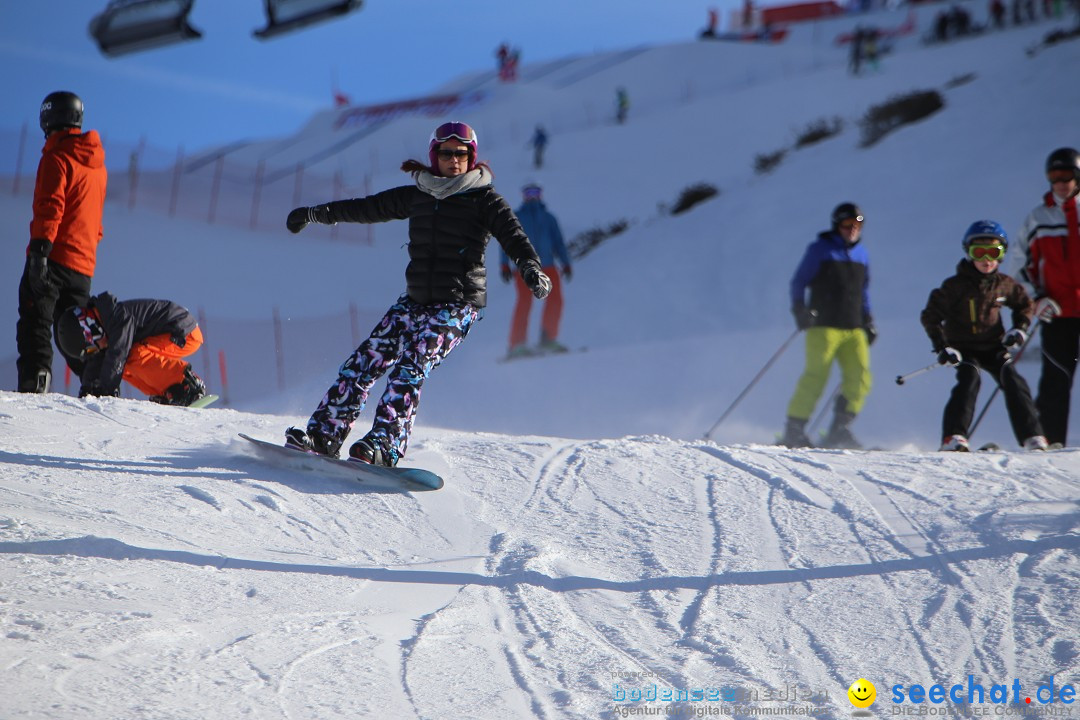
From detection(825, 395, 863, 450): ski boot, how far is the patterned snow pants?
3.91m

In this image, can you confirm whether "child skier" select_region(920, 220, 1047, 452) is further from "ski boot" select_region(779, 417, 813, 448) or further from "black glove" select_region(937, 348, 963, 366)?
"ski boot" select_region(779, 417, 813, 448)

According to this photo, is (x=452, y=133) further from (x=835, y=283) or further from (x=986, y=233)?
(x=835, y=283)

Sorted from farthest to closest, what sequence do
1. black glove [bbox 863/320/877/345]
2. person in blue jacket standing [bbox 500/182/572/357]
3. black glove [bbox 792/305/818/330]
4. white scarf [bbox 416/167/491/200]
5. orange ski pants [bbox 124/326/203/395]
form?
person in blue jacket standing [bbox 500/182/572/357]
black glove [bbox 863/320/877/345]
black glove [bbox 792/305/818/330]
orange ski pants [bbox 124/326/203/395]
white scarf [bbox 416/167/491/200]

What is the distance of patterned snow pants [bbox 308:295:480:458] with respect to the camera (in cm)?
422

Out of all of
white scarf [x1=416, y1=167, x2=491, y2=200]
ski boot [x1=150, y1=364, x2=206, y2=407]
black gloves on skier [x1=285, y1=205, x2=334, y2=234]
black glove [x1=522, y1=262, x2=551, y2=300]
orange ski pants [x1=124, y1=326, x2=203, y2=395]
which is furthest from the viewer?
ski boot [x1=150, y1=364, x2=206, y2=407]

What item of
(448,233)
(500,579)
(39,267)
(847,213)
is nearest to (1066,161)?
(847,213)

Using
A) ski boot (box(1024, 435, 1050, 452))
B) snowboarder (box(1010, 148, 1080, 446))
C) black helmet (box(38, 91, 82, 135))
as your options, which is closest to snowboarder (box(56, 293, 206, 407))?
black helmet (box(38, 91, 82, 135))

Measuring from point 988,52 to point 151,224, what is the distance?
25388mm

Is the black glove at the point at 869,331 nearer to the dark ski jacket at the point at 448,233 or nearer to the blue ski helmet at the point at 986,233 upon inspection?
the blue ski helmet at the point at 986,233

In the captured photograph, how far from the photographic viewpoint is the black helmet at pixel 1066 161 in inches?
224

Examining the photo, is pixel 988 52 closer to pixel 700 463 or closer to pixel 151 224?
pixel 151 224

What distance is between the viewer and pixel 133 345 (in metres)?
5.70

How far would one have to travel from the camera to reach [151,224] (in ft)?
56.5

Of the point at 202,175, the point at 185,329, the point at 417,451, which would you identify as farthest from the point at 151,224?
the point at 417,451
